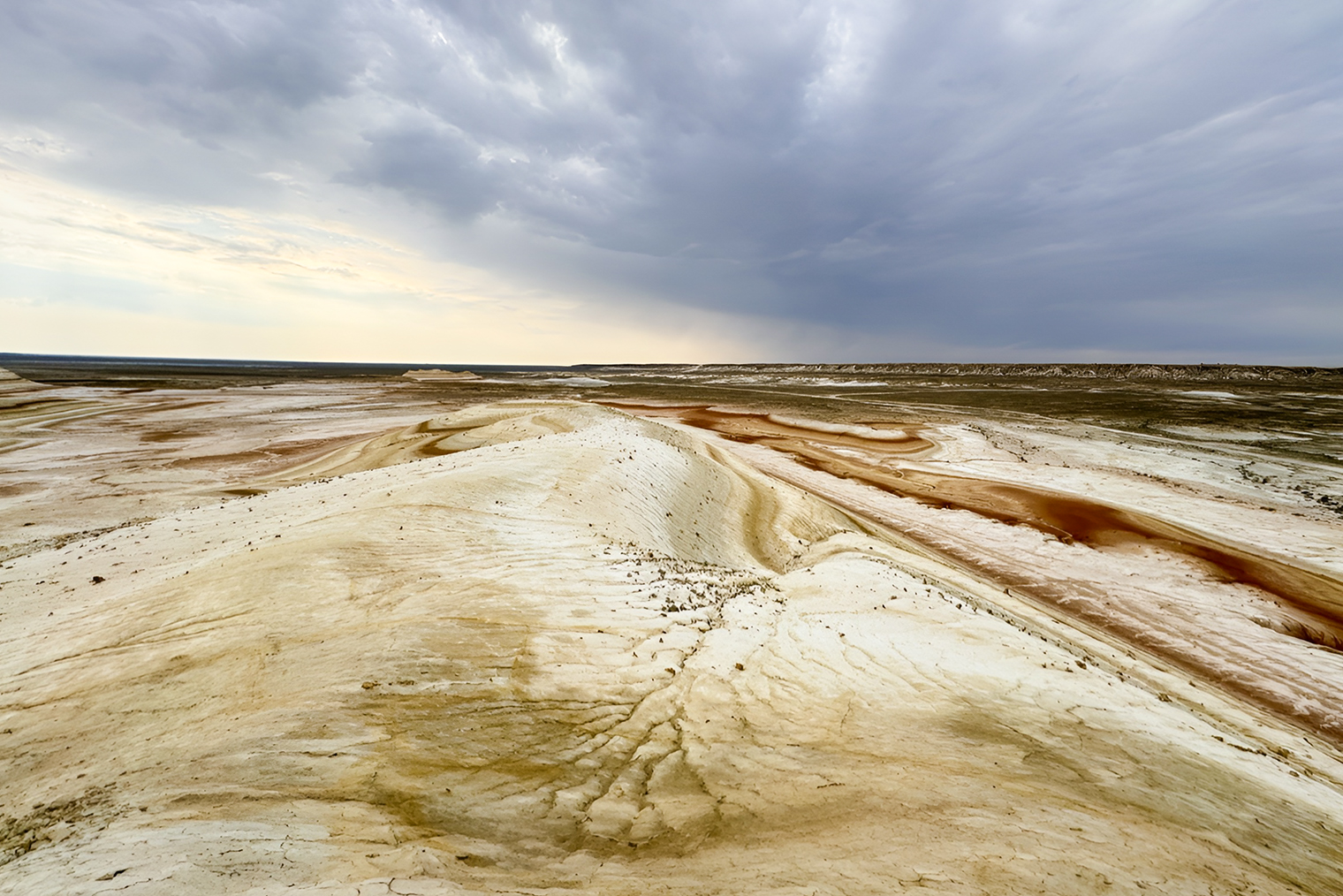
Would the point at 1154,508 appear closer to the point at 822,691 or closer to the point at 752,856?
the point at 822,691

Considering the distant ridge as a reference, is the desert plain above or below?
below

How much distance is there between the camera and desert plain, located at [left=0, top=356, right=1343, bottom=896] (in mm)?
3496

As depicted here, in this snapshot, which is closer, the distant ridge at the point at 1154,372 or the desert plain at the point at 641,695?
the desert plain at the point at 641,695

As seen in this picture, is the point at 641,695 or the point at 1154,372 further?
the point at 1154,372

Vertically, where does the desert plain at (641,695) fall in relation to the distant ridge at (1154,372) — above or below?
below

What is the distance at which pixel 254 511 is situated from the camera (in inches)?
404

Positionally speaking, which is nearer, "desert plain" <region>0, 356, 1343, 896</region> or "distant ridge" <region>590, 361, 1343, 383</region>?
"desert plain" <region>0, 356, 1343, 896</region>

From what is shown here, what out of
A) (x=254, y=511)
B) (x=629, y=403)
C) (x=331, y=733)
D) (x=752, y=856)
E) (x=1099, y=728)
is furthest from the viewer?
(x=629, y=403)

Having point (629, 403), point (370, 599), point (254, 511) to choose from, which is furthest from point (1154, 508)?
point (629, 403)

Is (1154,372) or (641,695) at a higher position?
(1154,372)

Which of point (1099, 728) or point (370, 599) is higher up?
point (370, 599)

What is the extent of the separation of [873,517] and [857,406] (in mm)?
26550

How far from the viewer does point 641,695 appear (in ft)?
17.9

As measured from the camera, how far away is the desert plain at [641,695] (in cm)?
350
